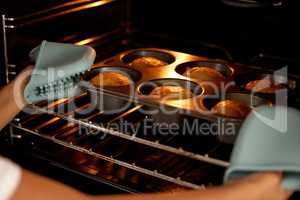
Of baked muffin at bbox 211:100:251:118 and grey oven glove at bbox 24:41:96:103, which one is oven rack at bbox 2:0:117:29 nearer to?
grey oven glove at bbox 24:41:96:103

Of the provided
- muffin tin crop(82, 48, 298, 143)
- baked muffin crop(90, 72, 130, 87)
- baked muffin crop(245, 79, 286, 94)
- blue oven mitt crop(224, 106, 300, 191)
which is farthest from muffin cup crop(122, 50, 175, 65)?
blue oven mitt crop(224, 106, 300, 191)

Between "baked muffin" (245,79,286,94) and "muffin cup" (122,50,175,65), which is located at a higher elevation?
"muffin cup" (122,50,175,65)

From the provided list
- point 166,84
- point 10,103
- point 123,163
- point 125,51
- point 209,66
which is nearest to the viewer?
point 10,103

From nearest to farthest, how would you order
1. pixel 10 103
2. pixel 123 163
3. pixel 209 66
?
pixel 10 103
pixel 123 163
pixel 209 66

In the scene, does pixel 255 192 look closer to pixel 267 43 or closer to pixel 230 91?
pixel 230 91

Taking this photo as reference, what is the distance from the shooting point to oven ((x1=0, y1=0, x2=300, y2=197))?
1210 mm

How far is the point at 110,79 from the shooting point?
4.35ft

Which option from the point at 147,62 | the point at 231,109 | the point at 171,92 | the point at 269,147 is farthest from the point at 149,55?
the point at 269,147

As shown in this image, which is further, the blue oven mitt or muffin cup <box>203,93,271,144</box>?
muffin cup <box>203,93,271,144</box>

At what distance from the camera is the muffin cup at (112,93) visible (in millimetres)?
1191

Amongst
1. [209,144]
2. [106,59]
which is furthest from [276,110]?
[106,59]

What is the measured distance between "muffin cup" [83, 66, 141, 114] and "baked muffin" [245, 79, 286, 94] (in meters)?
0.30

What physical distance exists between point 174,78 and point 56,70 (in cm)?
37

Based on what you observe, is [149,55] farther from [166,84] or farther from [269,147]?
[269,147]
